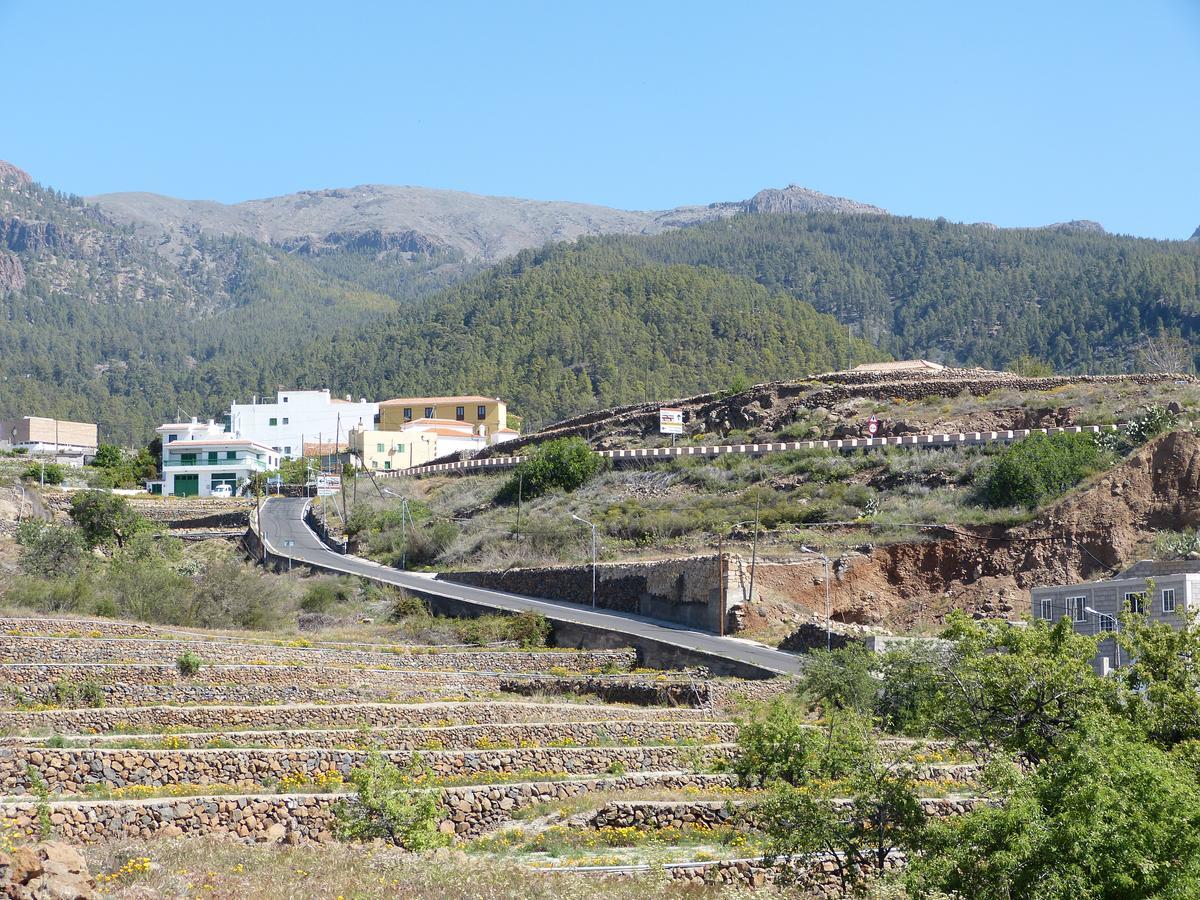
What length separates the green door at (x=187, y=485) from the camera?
275 ft

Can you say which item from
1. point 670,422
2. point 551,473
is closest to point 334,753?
point 551,473

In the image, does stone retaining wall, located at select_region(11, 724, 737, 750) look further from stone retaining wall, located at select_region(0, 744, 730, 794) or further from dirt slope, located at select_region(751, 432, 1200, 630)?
dirt slope, located at select_region(751, 432, 1200, 630)

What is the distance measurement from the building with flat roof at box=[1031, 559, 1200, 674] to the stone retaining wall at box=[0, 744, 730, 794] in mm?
11384

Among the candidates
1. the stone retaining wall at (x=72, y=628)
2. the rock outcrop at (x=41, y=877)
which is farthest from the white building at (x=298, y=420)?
the rock outcrop at (x=41, y=877)

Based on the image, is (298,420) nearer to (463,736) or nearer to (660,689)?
(660,689)

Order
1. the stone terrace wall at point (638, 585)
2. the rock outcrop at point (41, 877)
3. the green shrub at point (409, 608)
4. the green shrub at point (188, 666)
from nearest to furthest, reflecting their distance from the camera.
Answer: the rock outcrop at point (41, 877)
the green shrub at point (188, 666)
the stone terrace wall at point (638, 585)
the green shrub at point (409, 608)

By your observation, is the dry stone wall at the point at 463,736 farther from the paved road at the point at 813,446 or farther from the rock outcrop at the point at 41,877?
the paved road at the point at 813,446

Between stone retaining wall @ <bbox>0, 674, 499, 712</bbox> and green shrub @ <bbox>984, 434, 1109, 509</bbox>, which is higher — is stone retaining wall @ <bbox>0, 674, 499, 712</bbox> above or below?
below

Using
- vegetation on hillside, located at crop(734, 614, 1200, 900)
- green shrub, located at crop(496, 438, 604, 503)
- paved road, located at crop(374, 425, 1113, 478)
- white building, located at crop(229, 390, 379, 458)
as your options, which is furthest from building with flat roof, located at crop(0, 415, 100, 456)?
vegetation on hillside, located at crop(734, 614, 1200, 900)

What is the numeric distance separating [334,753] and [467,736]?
145 inches

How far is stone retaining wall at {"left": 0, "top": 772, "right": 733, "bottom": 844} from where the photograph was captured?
706 inches

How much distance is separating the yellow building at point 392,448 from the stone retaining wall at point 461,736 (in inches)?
2445

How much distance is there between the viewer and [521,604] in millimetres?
46875

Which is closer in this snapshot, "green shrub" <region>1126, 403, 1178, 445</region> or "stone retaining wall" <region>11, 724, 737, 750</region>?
"stone retaining wall" <region>11, 724, 737, 750</region>
